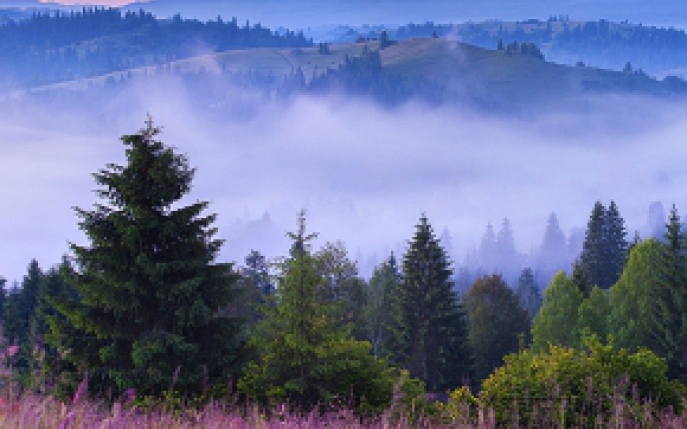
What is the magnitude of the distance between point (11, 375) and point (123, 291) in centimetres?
998

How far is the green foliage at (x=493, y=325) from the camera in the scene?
5044 cm

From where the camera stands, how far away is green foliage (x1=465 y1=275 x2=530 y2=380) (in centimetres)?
5044

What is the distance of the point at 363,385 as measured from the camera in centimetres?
1730

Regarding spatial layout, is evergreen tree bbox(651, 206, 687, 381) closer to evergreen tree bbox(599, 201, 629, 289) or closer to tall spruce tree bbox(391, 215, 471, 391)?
tall spruce tree bbox(391, 215, 471, 391)

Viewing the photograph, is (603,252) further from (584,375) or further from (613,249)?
(584,375)

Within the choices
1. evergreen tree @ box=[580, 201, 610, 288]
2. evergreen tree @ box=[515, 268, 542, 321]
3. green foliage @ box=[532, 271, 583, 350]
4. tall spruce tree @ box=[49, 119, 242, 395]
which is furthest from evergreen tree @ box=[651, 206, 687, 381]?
evergreen tree @ box=[515, 268, 542, 321]

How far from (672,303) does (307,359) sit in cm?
2391

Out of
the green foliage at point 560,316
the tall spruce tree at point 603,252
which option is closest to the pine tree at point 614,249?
the tall spruce tree at point 603,252

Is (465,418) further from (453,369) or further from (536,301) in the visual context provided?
(536,301)

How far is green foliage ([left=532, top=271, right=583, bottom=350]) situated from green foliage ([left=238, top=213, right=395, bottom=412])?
26983mm

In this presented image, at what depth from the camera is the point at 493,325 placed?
5175cm

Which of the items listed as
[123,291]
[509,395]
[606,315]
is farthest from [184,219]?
[606,315]

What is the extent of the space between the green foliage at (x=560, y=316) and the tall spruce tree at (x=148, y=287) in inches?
1126

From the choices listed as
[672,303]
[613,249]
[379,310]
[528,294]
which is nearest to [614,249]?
[613,249]
